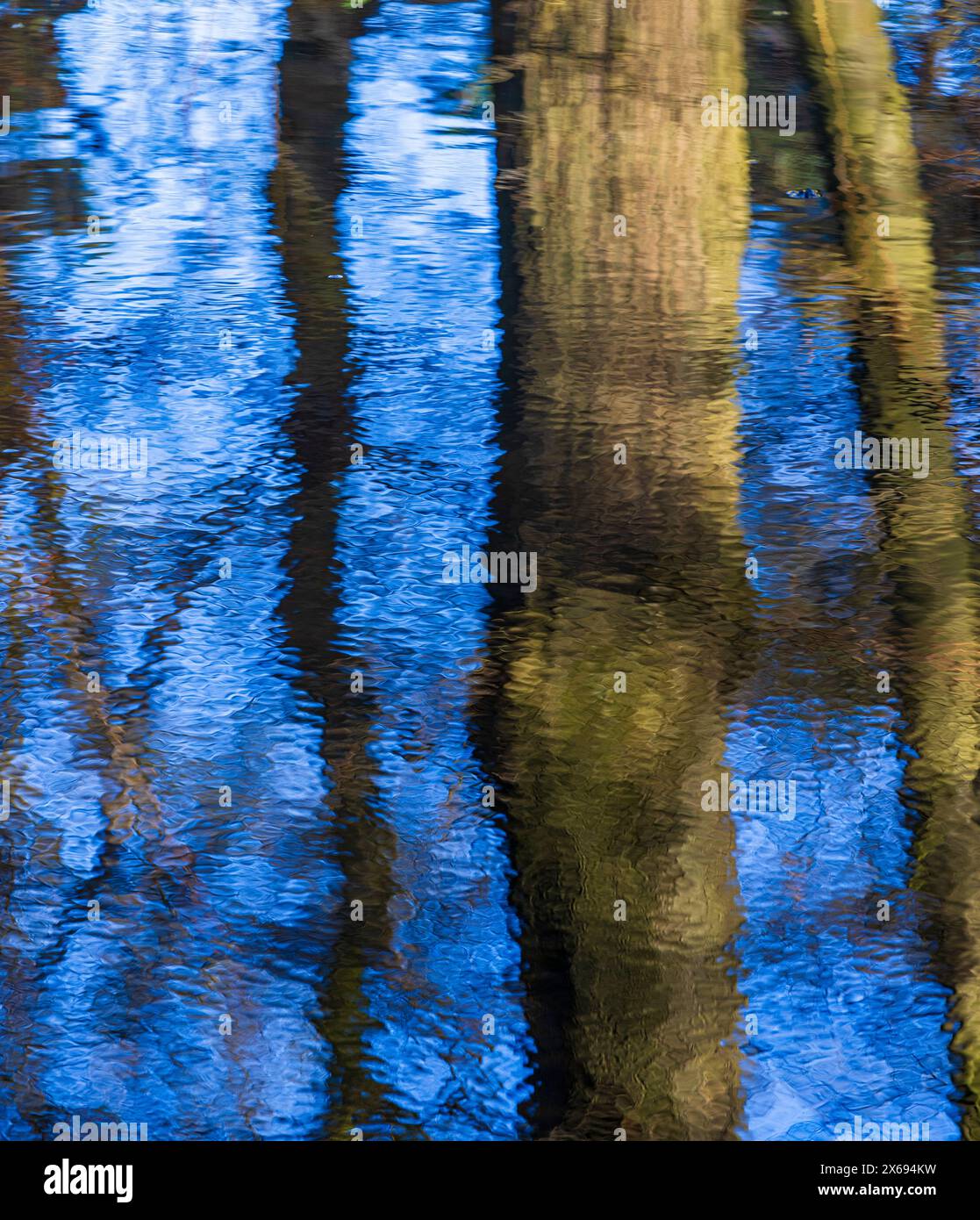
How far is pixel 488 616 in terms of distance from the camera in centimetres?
141

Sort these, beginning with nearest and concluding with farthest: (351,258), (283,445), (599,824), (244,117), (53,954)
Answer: (53,954)
(599,824)
(283,445)
(351,258)
(244,117)

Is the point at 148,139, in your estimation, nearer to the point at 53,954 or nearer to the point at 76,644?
the point at 76,644

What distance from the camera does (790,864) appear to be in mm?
1144

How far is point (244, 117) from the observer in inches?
95.9

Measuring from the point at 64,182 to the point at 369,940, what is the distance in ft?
5.56

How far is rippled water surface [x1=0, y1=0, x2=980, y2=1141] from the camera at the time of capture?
101 cm

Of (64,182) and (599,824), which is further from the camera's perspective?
(64,182)

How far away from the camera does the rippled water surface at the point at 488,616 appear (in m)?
1.01

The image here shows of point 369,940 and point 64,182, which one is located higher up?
point 64,182

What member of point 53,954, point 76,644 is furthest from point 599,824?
point 76,644

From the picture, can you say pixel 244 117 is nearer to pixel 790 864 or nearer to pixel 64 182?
pixel 64 182
